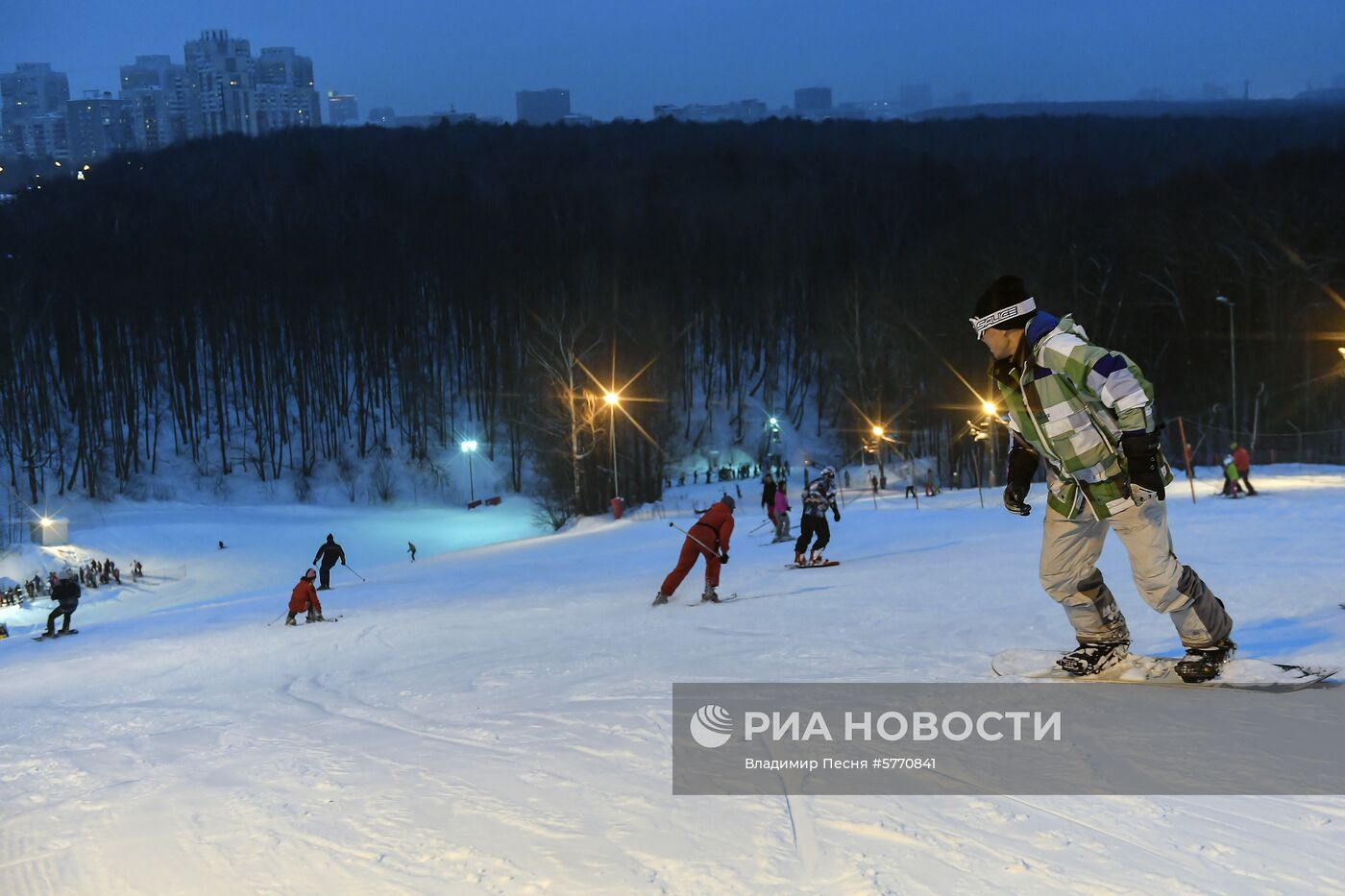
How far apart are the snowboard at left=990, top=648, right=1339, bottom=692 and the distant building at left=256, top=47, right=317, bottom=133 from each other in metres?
189

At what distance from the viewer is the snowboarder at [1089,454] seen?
5281mm

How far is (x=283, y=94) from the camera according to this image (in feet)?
600

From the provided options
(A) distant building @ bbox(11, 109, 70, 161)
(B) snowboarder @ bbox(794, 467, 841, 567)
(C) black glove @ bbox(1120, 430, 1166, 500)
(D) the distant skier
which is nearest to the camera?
(C) black glove @ bbox(1120, 430, 1166, 500)

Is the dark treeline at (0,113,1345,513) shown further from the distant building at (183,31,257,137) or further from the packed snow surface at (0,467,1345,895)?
the distant building at (183,31,257,137)

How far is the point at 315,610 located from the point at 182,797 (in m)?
9.64

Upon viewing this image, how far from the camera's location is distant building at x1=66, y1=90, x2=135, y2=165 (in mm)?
170500

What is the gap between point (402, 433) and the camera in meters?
67.8

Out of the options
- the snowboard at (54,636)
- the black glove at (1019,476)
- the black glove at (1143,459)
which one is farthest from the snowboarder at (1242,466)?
the snowboard at (54,636)

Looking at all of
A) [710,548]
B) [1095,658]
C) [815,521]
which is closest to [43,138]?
[815,521]

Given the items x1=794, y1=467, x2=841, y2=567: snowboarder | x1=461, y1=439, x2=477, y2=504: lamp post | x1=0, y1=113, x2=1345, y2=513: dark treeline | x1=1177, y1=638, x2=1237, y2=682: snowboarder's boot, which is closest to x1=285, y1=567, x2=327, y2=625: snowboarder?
x1=794, y1=467, x2=841, y2=567: snowboarder

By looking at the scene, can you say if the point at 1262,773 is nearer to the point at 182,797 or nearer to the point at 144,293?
the point at 182,797

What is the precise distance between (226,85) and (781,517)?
189 m

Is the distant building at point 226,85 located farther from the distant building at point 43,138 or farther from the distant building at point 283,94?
the distant building at point 43,138

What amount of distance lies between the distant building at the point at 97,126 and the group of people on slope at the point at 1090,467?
7471 inches
